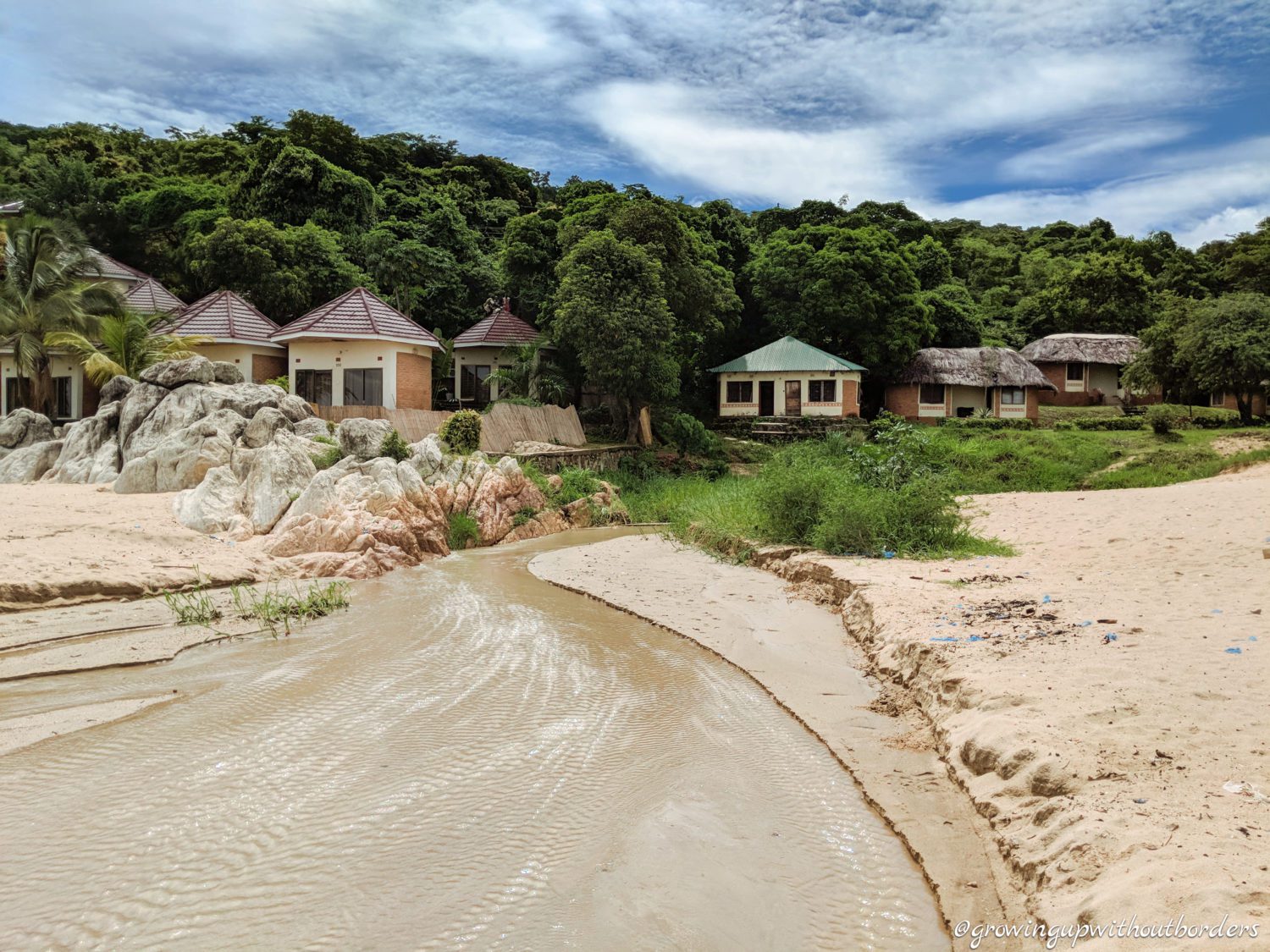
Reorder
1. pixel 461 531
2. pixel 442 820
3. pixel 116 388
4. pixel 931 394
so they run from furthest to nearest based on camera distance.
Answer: pixel 931 394, pixel 116 388, pixel 461 531, pixel 442 820

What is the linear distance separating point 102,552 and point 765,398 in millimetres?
31011

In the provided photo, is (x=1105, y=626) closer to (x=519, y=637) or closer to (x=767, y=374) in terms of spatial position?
(x=519, y=637)

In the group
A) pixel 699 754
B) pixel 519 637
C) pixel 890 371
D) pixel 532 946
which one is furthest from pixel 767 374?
pixel 532 946

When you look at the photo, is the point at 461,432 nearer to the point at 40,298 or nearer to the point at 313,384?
the point at 313,384

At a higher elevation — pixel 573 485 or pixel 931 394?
pixel 931 394

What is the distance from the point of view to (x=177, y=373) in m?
21.0

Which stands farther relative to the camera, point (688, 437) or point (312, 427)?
point (688, 437)

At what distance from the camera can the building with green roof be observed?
122ft

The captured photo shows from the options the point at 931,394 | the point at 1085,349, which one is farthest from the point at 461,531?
the point at 1085,349

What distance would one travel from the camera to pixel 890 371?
40.0m

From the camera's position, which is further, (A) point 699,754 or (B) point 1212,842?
(A) point 699,754

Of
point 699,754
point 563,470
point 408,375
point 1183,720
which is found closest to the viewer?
point 1183,720

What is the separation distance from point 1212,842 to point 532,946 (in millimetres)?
2988

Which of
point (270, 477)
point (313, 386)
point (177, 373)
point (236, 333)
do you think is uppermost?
point (236, 333)
